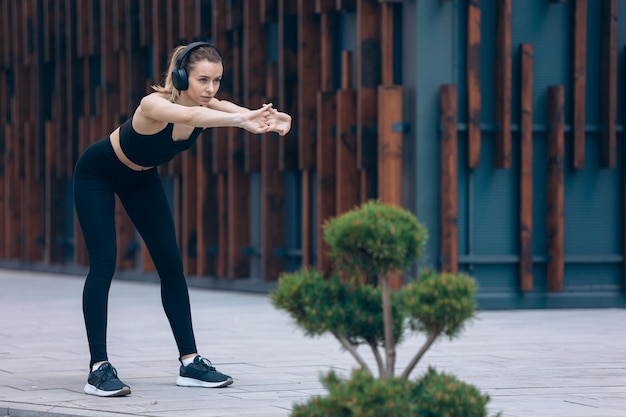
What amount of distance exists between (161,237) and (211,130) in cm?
839

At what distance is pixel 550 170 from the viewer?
12.3 meters

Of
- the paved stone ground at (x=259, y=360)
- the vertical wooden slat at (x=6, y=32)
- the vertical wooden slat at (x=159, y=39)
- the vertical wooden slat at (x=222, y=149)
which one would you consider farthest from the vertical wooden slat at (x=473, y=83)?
the vertical wooden slat at (x=6, y=32)

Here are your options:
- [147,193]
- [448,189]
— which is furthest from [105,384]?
[448,189]

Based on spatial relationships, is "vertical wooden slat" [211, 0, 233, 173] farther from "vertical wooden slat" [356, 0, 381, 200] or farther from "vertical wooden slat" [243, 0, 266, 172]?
"vertical wooden slat" [356, 0, 381, 200]

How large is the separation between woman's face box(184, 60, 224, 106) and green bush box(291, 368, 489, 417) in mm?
2272

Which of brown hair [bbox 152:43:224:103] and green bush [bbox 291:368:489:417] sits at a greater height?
brown hair [bbox 152:43:224:103]

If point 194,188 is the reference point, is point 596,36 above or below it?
above

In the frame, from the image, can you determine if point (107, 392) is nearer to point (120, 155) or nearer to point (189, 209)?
point (120, 155)

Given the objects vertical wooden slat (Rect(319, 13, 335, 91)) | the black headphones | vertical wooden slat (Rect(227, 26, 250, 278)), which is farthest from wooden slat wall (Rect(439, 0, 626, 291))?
the black headphones

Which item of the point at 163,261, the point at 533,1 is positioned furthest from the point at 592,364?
the point at 533,1

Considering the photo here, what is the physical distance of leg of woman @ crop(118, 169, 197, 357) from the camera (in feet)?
23.1

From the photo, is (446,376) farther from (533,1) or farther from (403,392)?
(533,1)

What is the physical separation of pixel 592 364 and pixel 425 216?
13.8 ft

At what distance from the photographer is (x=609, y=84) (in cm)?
1235
